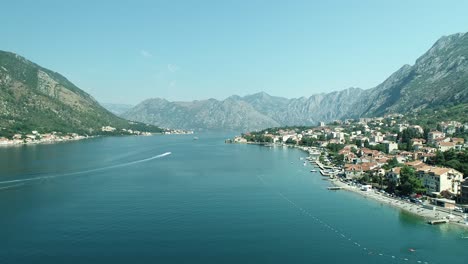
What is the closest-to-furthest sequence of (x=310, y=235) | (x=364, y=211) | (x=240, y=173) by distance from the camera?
(x=310, y=235) < (x=364, y=211) < (x=240, y=173)

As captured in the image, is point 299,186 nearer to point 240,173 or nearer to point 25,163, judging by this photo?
point 240,173

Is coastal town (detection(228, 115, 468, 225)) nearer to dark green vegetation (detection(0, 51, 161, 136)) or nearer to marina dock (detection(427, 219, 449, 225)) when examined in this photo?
marina dock (detection(427, 219, 449, 225))

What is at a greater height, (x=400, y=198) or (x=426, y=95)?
(x=426, y=95)

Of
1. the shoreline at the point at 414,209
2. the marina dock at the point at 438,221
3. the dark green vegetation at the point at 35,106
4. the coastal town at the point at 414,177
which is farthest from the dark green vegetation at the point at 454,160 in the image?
the dark green vegetation at the point at 35,106

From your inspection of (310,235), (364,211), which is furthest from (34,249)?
(364,211)

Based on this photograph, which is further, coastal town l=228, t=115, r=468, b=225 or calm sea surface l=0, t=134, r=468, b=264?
coastal town l=228, t=115, r=468, b=225

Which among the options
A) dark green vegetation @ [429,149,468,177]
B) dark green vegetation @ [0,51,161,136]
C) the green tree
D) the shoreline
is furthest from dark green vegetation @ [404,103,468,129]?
dark green vegetation @ [0,51,161,136]

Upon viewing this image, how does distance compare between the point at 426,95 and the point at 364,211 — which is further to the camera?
the point at 426,95

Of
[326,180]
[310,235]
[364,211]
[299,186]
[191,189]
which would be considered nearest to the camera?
[310,235]
